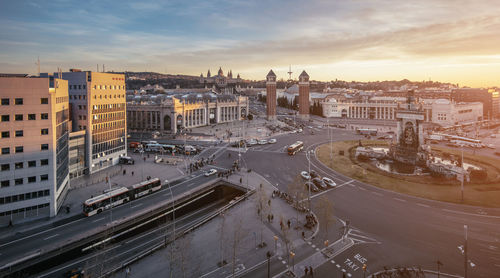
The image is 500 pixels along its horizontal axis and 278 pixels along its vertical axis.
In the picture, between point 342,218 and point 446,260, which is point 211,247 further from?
point 446,260

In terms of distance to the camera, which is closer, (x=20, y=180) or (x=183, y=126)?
(x=20, y=180)

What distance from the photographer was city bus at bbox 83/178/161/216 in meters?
36.4

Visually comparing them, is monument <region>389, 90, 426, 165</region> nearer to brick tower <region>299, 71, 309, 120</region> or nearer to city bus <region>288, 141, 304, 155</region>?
city bus <region>288, 141, 304, 155</region>

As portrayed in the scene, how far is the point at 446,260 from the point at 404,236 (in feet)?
15.2

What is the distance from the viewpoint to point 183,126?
10469 centimetres

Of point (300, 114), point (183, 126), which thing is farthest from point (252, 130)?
Answer: point (300, 114)

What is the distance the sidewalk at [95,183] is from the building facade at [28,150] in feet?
5.26

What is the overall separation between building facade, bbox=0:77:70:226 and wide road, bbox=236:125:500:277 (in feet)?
99.9

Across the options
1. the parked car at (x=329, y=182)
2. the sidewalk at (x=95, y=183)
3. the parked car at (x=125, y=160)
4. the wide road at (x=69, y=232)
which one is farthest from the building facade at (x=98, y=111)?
the parked car at (x=329, y=182)

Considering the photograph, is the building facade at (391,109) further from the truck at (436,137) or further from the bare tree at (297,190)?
the bare tree at (297,190)

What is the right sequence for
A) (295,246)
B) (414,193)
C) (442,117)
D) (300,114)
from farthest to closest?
(300,114), (442,117), (414,193), (295,246)

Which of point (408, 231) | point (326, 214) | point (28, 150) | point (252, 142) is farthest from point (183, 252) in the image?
point (252, 142)

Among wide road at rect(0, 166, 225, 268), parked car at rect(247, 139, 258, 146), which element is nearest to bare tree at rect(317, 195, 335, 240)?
wide road at rect(0, 166, 225, 268)

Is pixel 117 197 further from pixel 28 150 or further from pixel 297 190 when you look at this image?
pixel 297 190
